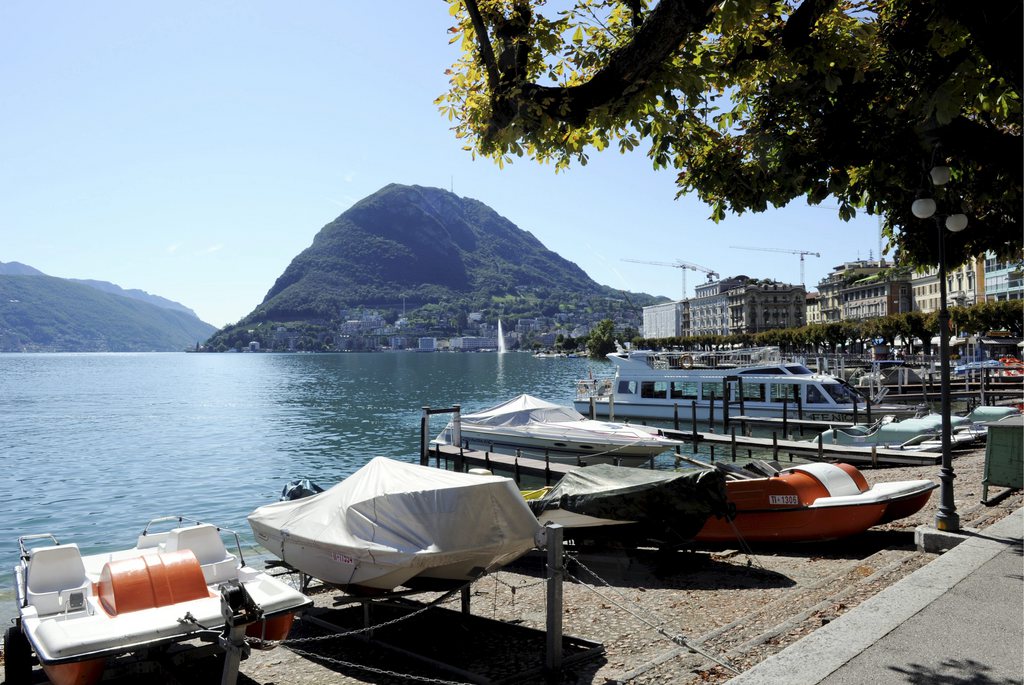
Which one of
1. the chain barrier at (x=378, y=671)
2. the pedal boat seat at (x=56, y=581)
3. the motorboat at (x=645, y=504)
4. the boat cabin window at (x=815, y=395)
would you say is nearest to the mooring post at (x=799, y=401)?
the boat cabin window at (x=815, y=395)

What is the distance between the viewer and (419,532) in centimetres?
959

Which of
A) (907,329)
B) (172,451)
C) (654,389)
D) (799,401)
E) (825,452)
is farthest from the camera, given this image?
(907,329)

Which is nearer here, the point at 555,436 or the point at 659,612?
the point at 659,612

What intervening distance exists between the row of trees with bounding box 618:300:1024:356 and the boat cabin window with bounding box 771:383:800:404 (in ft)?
41.7

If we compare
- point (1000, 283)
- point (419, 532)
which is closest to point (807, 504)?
point (419, 532)

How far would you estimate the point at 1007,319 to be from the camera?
229ft

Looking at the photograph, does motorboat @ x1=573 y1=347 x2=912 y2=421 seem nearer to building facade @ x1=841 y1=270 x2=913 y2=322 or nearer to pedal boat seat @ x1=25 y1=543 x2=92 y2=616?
pedal boat seat @ x1=25 y1=543 x2=92 y2=616

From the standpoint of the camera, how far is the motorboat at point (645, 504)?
13367 millimetres

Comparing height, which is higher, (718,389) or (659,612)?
(718,389)

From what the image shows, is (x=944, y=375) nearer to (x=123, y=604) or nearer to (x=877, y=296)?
(x=123, y=604)

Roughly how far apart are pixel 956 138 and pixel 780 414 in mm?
41715

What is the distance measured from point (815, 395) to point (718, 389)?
20.6ft

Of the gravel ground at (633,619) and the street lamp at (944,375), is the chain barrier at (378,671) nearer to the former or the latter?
the gravel ground at (633,619)

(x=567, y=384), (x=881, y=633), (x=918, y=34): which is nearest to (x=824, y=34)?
(x=918, y=34)
